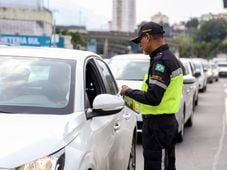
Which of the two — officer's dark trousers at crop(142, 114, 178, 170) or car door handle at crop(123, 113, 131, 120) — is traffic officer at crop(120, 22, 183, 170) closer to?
officer's dark trousers at crop(142, 114, 178, 170)

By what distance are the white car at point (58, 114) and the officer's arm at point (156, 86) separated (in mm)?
285

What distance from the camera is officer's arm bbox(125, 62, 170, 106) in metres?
5.11

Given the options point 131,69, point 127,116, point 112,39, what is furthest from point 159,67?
point 112,39

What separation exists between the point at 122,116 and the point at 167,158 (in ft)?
2.59

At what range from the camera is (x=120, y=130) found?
5.63 meters

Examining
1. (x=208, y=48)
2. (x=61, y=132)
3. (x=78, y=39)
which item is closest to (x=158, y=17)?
(x=208, y=48)

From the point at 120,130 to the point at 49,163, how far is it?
2.08 meters

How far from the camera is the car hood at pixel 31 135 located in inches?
140

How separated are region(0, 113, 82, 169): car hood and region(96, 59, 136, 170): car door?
1.13 m

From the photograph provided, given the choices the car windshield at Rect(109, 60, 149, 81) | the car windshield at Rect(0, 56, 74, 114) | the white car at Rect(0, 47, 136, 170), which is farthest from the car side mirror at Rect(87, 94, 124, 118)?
the car windshield at Rect(109, 60, 149, 81)

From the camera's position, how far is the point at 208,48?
12900 cm

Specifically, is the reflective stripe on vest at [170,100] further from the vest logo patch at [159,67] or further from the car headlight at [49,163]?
the car headlight at [49,163]

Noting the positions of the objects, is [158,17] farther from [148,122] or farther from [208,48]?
[148,122]

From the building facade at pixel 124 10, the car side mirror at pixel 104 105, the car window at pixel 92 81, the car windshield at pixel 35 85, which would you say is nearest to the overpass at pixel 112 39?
the building facade at pixel 124 10
